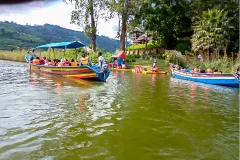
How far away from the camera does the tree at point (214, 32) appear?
25.1m

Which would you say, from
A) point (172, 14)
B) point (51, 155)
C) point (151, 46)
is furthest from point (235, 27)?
point (51, 155)

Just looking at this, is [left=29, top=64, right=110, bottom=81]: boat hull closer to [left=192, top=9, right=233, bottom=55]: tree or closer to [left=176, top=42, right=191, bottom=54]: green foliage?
[left=192, top=9, right=233, bottom=55]: tree

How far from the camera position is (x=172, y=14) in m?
30.1

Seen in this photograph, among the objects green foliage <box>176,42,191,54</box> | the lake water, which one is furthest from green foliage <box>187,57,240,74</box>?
green foliage <box>176,42,191,54</box>

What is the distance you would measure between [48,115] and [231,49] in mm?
25348

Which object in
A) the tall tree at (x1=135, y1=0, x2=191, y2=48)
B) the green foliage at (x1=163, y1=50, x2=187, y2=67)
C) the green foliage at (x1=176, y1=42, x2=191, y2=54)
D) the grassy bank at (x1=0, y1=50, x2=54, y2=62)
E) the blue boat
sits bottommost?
the blue boat

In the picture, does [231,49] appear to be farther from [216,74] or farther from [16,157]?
[16,157]

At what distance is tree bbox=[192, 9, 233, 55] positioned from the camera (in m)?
25.1

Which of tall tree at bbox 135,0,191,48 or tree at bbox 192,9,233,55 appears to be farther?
tall tree at bbox 135,0,191,48

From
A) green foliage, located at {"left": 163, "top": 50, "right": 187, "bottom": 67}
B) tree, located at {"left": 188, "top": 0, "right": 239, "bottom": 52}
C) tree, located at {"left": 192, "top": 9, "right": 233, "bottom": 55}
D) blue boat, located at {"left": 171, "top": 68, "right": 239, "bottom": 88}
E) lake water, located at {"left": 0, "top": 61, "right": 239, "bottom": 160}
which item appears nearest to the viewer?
lake water, located at {"left": 0, "top": 61, "right": 239, "bottom": 160}

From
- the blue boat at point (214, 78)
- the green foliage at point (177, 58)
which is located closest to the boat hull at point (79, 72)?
the blue boat at point (214, 78)

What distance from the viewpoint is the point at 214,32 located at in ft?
81.8

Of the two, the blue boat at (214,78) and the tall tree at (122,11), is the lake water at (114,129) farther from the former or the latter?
the tall tree at (122,11)

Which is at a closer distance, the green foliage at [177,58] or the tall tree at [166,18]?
the green foliage at [177,58]
